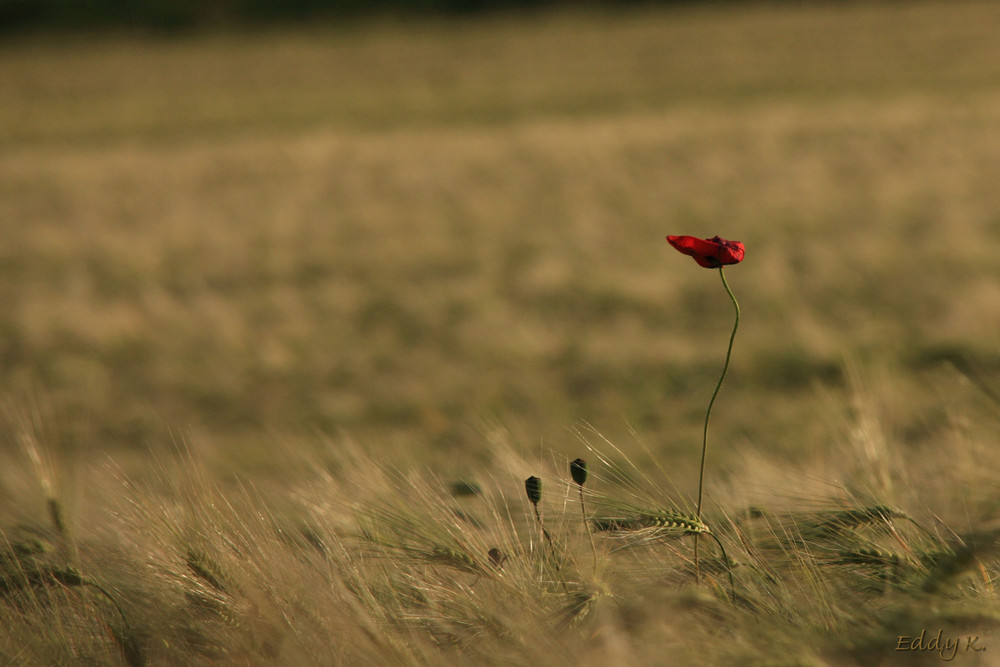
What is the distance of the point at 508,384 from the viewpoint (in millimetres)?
4469

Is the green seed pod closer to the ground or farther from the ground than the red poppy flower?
closer to the ground

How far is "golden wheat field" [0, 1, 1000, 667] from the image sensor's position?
1.22 meters

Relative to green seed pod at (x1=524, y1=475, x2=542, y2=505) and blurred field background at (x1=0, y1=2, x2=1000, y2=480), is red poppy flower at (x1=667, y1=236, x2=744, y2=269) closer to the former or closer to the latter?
green seed pod at (x1=524, y1=475, x2=542, y2=505)

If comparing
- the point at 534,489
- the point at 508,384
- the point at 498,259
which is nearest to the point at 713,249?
the point at 534,489

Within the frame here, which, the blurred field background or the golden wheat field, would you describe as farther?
the blurred field background

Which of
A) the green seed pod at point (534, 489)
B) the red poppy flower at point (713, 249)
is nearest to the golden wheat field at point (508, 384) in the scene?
the green seed pod at point (534, 489)

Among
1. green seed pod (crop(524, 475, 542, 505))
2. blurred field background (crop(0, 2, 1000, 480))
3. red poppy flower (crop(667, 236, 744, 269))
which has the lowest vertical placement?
blurred field background (crop(0, 2, 1000, 480))

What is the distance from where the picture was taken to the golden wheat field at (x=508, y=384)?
122cm

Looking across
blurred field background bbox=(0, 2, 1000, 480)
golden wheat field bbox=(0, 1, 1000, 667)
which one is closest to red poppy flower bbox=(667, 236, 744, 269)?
golden wheat field bbox=(0, 1, 1000, 667)

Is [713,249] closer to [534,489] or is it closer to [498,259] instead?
[534,489]

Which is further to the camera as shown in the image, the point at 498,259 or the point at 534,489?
the point at 498,259

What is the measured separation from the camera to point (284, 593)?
1.24 meters

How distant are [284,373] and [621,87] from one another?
15.3 metres

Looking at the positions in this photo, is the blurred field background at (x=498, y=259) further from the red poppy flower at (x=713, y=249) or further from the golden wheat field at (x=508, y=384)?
the red poppy flower at (x=713, y=249)
